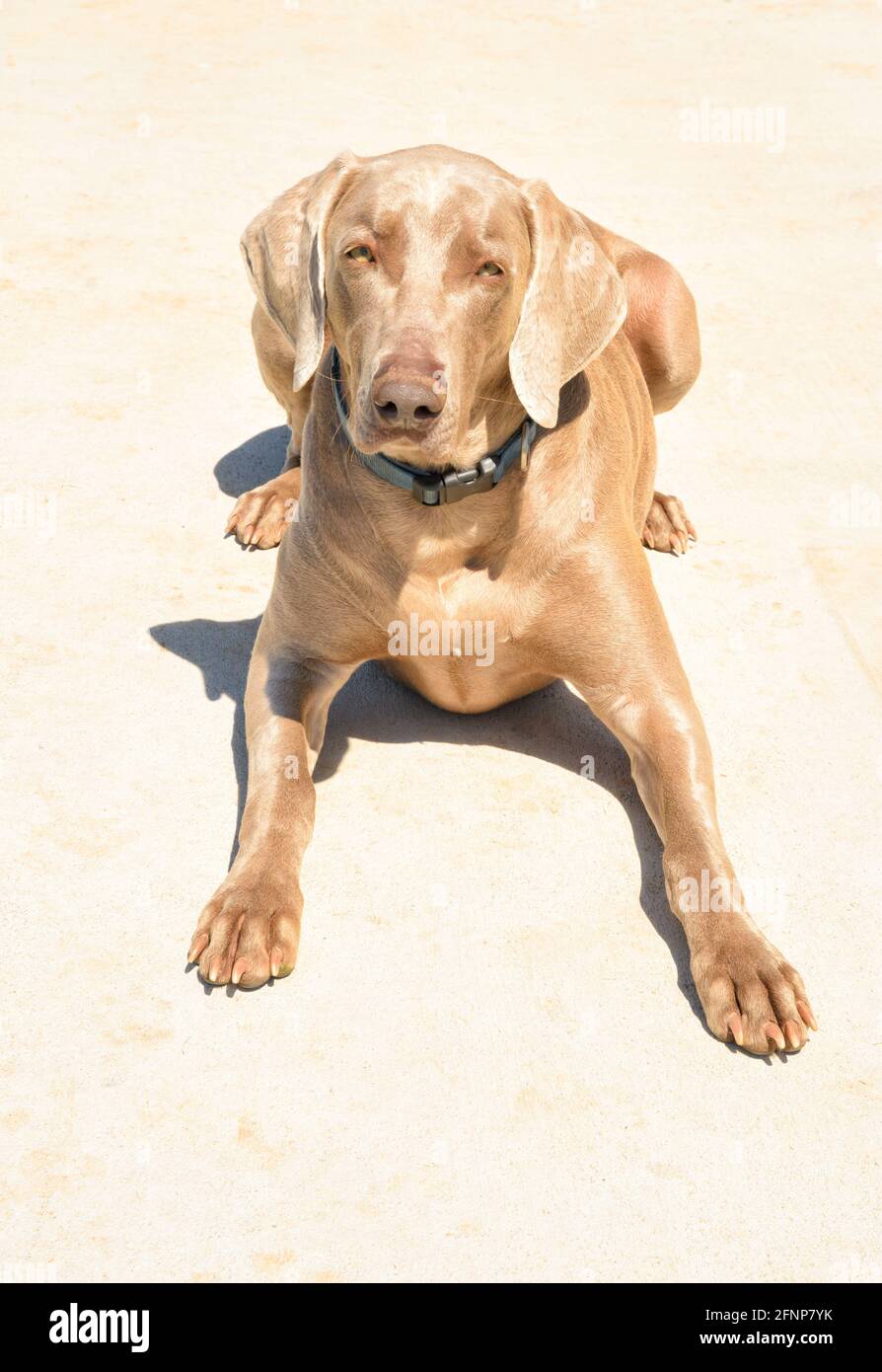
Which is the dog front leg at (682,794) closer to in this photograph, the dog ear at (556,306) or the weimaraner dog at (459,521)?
the weimaraner dog at (459,521)

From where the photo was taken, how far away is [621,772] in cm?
299

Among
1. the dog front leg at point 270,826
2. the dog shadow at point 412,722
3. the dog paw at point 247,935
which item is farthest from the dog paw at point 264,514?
the dog paw at point 247,935

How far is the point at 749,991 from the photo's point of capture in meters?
2.38

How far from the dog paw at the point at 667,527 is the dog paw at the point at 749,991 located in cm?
142

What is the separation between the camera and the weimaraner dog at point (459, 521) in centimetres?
241

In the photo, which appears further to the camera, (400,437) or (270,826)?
(270,826)

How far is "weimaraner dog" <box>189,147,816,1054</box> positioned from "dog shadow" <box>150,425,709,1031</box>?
72 millimetres

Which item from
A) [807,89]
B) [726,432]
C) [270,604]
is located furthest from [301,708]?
[807,89]

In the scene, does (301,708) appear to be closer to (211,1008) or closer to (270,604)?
(270,604)

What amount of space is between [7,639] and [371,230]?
4.58 feet

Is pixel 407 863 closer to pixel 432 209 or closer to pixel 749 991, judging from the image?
pixel 749 991

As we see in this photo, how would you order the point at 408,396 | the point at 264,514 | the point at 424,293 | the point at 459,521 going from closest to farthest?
1. the point at 408,396
2. the point at 424,293
3. the point at 459,521
4. the point at 264,514

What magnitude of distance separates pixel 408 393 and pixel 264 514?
4.76 feet

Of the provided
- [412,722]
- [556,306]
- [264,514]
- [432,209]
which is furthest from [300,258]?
[264,514]
